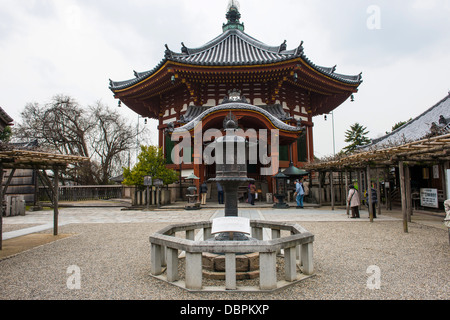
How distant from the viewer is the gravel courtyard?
3.76m

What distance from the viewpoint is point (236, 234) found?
5090 millimetres

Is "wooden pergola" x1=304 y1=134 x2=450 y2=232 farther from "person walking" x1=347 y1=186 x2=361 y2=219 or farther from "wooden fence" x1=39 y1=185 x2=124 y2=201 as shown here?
"wooden fence" x1=39 y1=185 x2=124 y2=201

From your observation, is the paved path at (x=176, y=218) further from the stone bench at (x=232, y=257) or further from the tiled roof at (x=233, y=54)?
the tiled roof at (x=233, y=54)

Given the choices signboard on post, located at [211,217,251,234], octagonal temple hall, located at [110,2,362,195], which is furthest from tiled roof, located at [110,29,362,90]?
signboard on post, located at [211,217,251,234]

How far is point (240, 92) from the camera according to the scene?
749 inches

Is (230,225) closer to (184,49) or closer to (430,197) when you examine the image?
(430,197)

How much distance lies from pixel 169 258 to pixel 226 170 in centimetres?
185

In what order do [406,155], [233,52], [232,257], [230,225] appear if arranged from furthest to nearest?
[233,52] → [406,155] → [230,225] → [232,257]

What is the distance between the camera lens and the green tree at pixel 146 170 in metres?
15.2

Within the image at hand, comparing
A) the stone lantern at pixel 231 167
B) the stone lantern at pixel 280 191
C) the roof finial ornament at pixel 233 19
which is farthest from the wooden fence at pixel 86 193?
the stone lantern at pixel 231 167

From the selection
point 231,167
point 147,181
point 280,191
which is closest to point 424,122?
point 280,191

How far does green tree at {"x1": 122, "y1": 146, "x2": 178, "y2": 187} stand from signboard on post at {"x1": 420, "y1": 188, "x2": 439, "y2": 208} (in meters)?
12.7

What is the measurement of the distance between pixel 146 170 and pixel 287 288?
1244 centimetres

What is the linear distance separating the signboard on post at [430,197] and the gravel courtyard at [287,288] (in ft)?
11.7
